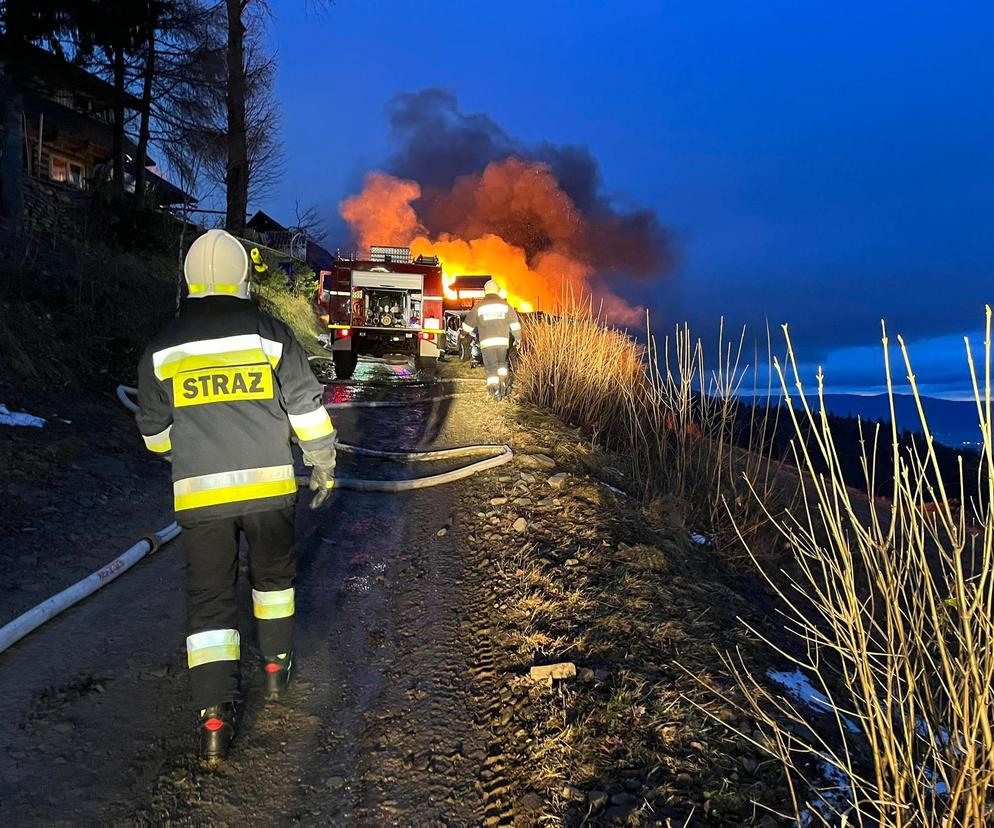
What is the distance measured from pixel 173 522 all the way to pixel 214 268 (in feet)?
9.15

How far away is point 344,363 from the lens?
13031 millimetres

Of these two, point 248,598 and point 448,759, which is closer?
point 448,759

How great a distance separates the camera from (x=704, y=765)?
2.17 meters

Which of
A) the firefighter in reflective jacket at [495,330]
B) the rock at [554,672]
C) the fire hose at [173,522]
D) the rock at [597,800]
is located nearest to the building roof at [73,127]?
the firefighter in reflective jacket at [495,330]

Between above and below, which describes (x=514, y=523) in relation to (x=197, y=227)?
below

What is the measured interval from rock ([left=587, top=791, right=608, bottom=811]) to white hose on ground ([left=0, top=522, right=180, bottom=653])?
2.65 m

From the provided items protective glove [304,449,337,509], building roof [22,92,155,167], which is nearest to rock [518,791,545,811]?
protective glove [304,449,337,509]

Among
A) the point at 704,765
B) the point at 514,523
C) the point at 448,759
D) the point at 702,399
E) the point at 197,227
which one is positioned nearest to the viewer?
the point at 704,765

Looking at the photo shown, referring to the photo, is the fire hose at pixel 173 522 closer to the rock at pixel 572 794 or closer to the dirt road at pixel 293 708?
the dirt road at pixel 293 708

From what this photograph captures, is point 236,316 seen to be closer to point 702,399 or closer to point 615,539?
point 615,539

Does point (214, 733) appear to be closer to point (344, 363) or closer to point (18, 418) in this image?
point (18, 418)

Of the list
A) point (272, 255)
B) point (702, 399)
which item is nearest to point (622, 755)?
point (702, 399)

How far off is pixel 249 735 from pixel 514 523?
7.96 feet

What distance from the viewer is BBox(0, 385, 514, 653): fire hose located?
307 centimetres
